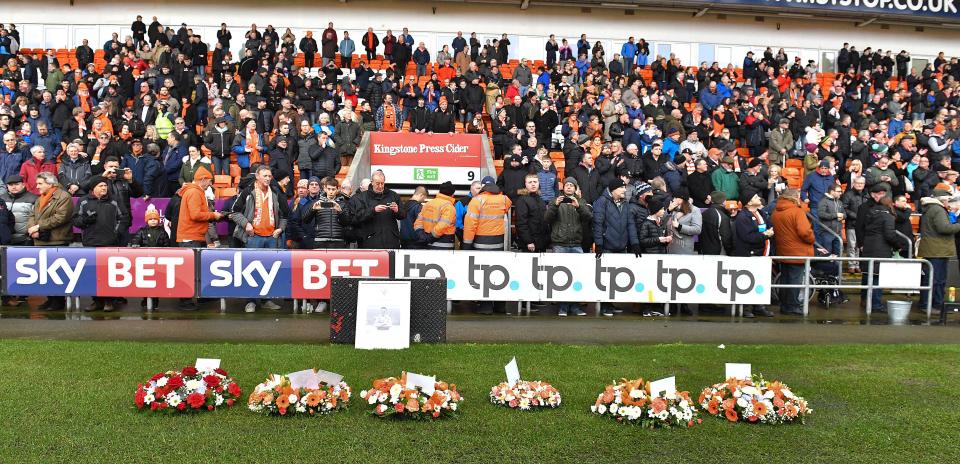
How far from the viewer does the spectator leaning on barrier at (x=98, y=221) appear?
12.3 metres

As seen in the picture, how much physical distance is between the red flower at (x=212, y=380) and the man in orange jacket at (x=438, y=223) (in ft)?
20.4

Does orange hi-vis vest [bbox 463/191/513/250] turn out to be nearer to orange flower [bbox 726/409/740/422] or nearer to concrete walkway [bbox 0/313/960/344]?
concrete walkway [bbox 0/313/960/344]

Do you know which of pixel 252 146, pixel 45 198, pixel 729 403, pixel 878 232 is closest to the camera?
pixel 729 403

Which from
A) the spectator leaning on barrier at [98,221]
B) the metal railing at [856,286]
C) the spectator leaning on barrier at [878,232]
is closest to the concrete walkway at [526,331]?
the metal railing at [856,286]

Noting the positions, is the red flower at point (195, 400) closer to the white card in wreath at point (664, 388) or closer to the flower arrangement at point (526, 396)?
the flower arrangement at point (526, 396)

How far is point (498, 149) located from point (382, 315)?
34.8ft

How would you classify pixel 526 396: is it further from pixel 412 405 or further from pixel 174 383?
pixel 174 383

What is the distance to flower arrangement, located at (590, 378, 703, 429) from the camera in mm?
6316

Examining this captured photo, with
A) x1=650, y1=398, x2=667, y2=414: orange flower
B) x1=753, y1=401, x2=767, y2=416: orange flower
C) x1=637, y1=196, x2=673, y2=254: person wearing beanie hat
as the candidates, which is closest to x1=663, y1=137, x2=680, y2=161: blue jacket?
x1=637, y1=196, x2=673, y2=254: person wearing beanie hat

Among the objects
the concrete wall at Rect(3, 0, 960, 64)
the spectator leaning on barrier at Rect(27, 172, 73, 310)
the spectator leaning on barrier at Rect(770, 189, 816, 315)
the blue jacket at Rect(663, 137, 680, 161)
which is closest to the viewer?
the spectator leaning on barrier at Rect(27, 172, 73, 310)

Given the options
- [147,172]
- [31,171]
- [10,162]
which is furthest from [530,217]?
[10,162]

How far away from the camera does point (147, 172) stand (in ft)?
49.9

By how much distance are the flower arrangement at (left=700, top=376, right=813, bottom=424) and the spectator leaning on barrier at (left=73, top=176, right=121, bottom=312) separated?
32.5ft

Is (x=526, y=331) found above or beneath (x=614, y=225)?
beneath
